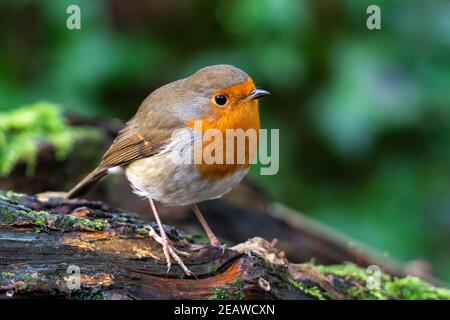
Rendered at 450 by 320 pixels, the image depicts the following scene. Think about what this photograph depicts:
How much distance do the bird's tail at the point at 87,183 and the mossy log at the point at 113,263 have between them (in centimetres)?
43

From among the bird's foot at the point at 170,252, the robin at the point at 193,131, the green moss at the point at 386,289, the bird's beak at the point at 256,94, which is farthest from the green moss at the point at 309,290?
the bird's beak at the point at 256,94

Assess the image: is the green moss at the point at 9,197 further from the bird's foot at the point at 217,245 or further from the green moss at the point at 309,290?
the green moss at the point at 309,290

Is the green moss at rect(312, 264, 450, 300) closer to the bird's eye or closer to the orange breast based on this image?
the orange breast

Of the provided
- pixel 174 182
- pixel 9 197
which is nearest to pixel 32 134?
pixel 9 197

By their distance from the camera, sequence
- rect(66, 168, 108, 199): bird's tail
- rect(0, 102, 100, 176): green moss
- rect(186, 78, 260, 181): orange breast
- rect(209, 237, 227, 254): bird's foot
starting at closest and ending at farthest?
rect(209, 237, 227, 254): bird's foot, rect(186, 78, 260, 181): orange breast, rect(66, 168, 108, 199): bird's tail, rect(0, 102, 100, 176): green moss

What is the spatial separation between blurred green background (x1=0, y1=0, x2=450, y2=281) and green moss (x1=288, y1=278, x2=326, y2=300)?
1638 mm

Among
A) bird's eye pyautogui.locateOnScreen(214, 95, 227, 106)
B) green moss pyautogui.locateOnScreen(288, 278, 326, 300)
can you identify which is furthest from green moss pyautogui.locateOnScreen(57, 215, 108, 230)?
green moss pyautogui.locateOnScreen(288, 278, 326, 300)

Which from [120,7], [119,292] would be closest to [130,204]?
[119,292]

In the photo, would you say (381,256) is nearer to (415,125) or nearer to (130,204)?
(415,125)

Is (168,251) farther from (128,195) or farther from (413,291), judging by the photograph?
(128,195)

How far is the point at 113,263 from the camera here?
256 centimetres

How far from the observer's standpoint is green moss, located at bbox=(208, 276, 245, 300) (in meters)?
2.65

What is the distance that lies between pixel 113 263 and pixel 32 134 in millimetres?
1960
